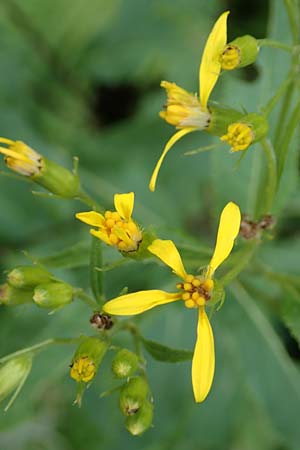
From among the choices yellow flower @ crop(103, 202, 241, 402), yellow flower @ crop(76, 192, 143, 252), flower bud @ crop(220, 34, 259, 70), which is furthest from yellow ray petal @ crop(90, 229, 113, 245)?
flower bud @ crop(220, 34, 259, 70)

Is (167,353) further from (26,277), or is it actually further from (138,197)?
(138,197)

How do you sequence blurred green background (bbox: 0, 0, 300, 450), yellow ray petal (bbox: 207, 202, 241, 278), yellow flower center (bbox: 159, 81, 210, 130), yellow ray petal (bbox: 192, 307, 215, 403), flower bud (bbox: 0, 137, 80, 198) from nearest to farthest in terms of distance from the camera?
yellow ray petal (bbox: 192, 307, 215, 403), yellow ray petal (bbox: 207, 202, 241, 278), yellow flower center (bbox: 159, 81, 210, 130), flower bud (bbox: 0, 137, 80, 198), blurred green background (bbox: 0, 0, 300, 450)

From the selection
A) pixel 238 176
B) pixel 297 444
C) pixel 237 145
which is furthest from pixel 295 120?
pixel 297 444

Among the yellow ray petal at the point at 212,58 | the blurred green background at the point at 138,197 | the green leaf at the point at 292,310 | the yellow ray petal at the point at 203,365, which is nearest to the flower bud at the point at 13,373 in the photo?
the yellow ray petal at the point at 203,365

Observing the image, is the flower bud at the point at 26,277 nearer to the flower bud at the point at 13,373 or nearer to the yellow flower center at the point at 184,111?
the flower bud at the point at 13,373

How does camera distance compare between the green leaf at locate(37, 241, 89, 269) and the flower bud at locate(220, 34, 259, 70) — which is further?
the green leaf at locate(37, 241, 89, 269)

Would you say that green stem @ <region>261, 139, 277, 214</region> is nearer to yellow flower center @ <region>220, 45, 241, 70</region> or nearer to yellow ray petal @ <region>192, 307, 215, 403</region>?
yellow flower center @ <region>220, 45, 241, 70</region>
